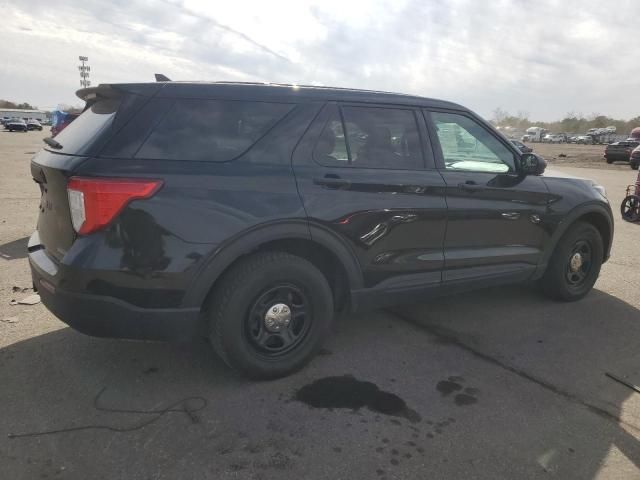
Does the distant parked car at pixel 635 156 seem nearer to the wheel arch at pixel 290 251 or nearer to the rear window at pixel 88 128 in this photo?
the wheel arch at pixel 290 251

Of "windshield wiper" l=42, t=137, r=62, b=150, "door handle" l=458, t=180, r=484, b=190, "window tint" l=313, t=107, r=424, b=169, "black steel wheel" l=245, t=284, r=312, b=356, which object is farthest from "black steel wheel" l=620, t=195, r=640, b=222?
"windshield wiper" l=42, t=137, r=62, b=150

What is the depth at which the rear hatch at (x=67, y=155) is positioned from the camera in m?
2.81

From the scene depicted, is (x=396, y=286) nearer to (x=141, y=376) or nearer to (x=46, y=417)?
(x=141, y=376)

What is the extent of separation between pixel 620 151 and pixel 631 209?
2150 centimetres

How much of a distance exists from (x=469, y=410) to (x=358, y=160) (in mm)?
1710

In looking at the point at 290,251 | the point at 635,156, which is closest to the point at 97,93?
the point at 290,251

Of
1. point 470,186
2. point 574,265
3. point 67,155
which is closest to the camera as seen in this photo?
point 67,155

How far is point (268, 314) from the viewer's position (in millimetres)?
3145

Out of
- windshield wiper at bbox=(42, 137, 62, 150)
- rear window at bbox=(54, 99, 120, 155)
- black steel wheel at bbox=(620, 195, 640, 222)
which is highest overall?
rear window at bbox=(54, 99, 120, 155)

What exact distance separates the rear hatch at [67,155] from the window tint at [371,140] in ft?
4.00

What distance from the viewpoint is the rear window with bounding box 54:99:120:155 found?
114 inches

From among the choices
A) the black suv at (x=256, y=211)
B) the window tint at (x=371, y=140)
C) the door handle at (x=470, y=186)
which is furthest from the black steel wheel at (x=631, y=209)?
the window tint at (x=371, y=140)

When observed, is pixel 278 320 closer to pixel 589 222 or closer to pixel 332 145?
pixel 332 145

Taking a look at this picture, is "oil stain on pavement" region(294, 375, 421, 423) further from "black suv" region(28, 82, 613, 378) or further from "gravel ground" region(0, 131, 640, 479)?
"black suv" region(28, 82, 613, 378)
